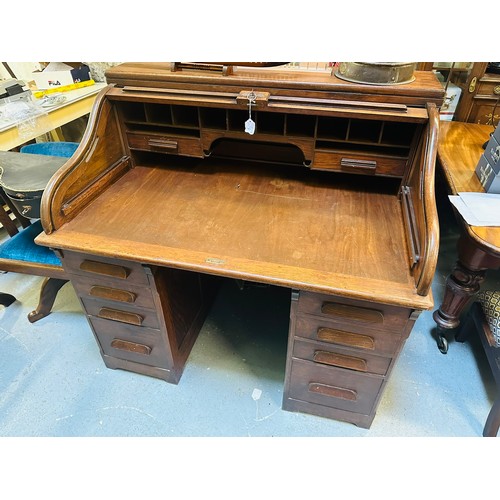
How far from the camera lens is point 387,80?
3.34 ft

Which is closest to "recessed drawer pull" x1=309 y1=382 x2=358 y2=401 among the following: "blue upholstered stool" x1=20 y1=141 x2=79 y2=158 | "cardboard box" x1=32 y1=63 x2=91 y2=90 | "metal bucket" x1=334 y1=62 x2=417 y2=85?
"metal bucket" x1=334 y1=62 x2=417 y2=85

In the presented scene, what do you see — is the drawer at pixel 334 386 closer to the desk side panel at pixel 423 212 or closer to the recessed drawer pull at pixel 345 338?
the recessed drawer pull at pixel 345 338

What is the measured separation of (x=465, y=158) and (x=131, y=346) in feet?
5.47

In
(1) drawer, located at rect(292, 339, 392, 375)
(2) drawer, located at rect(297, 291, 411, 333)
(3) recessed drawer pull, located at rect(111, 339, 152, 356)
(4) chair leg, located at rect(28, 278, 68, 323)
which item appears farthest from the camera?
(4) chair leg, located at rect(28, 278, 68, 323)

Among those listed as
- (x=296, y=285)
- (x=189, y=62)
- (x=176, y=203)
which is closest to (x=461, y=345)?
(x=296, y=285)

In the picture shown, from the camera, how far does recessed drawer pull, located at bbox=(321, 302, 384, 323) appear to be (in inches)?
38.0

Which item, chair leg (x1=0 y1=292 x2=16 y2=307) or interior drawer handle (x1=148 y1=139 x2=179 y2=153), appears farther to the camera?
chair leg (x1=0 y1=292 x2=16 y2=307)

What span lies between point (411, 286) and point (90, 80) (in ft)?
8.71

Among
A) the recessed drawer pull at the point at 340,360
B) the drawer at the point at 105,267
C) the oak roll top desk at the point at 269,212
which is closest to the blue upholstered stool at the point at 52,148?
the oak roll top desk at the point at 269,212

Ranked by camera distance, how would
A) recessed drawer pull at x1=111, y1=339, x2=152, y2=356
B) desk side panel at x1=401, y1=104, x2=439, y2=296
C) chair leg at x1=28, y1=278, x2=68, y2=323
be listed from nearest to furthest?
desk side panel at x1=401, y1=104, x2=439, y2=296 → recessed drawer pull at x1=111, y1=339, x2=152, y2=356 → chair leg at x1=28, y1=278, x2=68, y2=323

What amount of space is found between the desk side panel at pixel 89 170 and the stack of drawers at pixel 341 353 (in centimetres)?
77

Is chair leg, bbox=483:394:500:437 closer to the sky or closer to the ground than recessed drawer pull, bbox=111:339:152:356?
closer to the ground

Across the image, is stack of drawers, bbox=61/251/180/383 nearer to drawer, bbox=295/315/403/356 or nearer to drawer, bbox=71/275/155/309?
drawer, bbox=71/275/155/309

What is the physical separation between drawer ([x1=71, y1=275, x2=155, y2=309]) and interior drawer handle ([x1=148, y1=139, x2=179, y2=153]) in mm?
511
